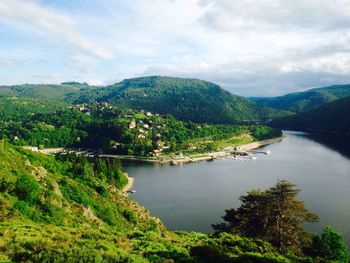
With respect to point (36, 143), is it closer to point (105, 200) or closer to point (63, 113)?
point (63, 113)

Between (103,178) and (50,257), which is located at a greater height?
A: (50,257)

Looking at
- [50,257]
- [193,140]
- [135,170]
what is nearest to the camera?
[50,257]

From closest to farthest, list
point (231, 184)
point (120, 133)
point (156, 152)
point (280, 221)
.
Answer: point (280, 221), point (231, 184), point (156, 152), point (120, 133)

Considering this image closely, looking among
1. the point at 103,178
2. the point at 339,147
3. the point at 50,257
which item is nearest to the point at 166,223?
the point at 103,178

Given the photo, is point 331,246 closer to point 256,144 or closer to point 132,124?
point 256,144

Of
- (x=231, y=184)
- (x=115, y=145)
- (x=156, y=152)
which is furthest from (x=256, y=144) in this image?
(x=231, y=184)

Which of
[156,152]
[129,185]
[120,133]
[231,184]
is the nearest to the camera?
[129,185]
